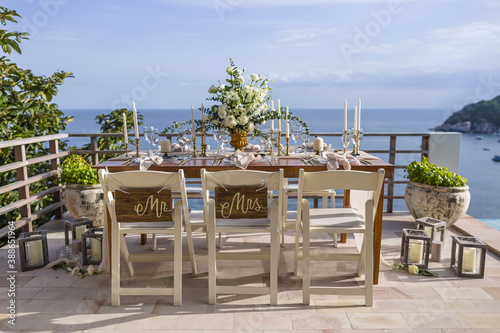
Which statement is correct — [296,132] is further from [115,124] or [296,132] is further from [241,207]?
[115,124]

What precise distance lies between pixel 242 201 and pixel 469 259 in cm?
170

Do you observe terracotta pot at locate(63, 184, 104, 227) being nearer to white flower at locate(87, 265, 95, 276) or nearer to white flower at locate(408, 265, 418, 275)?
white flower at locate(87, 265, 95, 276)

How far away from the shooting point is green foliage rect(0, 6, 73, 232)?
407 centimetres

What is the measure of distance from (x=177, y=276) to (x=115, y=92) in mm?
1901

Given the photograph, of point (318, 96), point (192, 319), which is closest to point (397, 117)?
point (318, 96)

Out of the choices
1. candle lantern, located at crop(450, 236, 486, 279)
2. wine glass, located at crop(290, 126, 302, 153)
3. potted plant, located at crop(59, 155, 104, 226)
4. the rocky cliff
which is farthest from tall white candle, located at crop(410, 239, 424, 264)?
the rocky cliff

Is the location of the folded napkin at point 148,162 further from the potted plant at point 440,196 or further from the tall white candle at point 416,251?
the potted plant at point 440,196

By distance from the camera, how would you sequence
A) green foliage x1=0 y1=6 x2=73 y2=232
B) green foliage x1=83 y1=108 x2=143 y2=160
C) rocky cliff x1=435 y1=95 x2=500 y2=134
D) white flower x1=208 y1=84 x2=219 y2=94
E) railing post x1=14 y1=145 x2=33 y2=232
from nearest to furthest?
white flower x1=208 y1=84 x2=219 y2=94, railing post x1=14 y1=145 x2=33 y2=232, green foliage x1=0 y1=6 x2=73 y2=232, green foliage x1=83 y1=108 x2=143 y2=160, rocky cliff x1=435 y1=95 x2=500 y2=134

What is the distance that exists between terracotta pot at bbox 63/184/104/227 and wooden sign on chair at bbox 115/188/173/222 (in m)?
1.70

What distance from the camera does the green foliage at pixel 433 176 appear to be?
3675 millimetres

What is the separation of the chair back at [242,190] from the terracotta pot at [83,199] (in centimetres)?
197

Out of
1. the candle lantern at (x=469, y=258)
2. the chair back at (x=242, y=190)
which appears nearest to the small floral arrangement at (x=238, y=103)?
the chair back at (x=242, y=190)

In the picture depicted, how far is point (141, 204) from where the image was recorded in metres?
2.23

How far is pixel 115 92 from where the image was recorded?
3398mm
